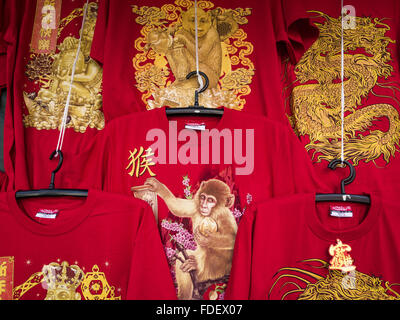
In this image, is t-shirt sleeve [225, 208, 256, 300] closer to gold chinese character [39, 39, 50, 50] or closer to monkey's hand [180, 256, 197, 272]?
monkey's hand [180, 256, 197, 272]

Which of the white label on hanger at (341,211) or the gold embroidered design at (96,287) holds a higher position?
the white label on hanger at (341,211)

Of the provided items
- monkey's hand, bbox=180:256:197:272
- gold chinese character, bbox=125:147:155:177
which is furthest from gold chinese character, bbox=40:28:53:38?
monkey's hand, bbox=180:256:197:272

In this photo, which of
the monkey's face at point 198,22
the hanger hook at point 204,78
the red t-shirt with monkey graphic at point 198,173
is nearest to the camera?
the red t-shirt with monkey graphic at point 198,173

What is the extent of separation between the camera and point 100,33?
4.04ft

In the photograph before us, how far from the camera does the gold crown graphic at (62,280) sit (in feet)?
3.15

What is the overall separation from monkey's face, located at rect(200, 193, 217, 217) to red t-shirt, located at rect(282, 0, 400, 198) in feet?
1.09

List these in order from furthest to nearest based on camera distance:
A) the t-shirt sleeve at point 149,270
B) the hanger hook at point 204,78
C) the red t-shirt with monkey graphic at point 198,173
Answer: the hanger hook at point 204,78
the red t-shirt with monkey graphic at point 198,173
the t-shirt sleeve at point 149,270

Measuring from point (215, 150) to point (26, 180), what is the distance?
0.54 meters

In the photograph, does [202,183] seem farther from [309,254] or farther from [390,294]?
[390,294]

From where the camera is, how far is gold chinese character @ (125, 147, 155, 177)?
1095mm

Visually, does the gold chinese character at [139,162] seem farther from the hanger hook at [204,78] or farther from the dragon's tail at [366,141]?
the dragon's tail at [366,141]

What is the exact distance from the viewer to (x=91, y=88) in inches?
48.7

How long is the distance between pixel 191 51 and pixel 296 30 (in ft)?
1.10

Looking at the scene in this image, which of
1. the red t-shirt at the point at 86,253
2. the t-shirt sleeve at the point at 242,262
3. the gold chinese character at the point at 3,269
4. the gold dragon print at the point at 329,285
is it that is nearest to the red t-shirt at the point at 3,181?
the red t-shirt at the point at 86,253
